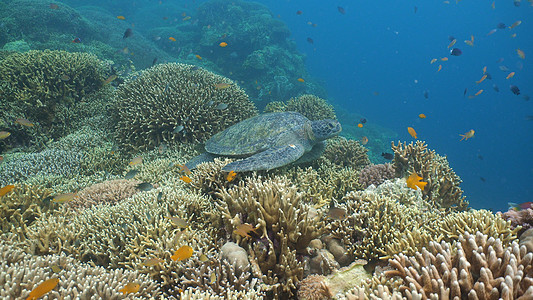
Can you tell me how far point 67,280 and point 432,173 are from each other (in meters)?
6.31

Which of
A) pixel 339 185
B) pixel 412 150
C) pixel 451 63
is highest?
pixel 451 63

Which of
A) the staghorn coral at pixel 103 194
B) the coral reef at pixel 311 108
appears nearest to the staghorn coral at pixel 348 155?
the coral reef at pixel 311 108

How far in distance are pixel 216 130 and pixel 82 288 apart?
5.33 m

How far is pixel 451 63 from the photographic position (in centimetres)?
11944

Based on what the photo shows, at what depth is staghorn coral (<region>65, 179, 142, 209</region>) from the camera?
4.75m

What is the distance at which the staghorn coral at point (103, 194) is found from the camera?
15.6 feet

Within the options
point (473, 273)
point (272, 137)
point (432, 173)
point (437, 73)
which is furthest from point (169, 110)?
point (437, 73)

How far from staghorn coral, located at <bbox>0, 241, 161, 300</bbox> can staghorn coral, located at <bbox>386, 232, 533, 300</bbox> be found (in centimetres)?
254

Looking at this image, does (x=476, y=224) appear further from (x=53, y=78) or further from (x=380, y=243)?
(x=53, y=78)

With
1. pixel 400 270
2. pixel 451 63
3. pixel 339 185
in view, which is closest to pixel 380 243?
pixel 400 270

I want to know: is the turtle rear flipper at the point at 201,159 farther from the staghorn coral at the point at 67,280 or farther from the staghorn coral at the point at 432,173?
the staghorn coral at the point at 432,173

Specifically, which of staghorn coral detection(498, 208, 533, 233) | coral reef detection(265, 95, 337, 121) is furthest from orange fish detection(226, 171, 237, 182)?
coral reef detection(265, 95, 337, 121)

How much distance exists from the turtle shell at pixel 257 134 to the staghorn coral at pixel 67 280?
323 cm

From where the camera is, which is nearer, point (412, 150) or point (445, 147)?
point (412, 150)
